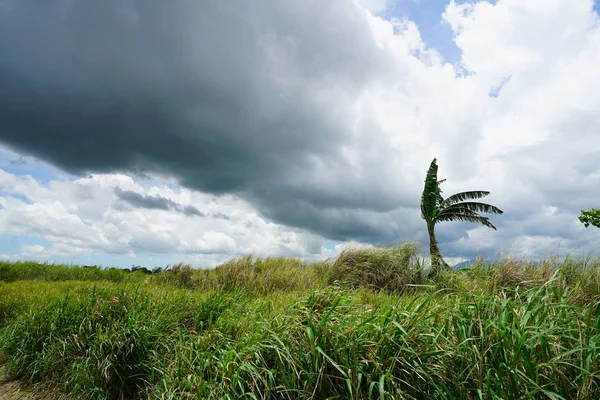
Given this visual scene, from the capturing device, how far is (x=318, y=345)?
292 cm

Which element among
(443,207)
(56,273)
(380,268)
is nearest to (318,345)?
(380,268)

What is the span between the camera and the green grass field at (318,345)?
8.33ft

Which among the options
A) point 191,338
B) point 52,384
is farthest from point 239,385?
point 52,384

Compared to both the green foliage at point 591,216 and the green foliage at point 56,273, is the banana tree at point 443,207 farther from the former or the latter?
the green foliage at point 56,273

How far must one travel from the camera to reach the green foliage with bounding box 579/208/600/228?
16516mm

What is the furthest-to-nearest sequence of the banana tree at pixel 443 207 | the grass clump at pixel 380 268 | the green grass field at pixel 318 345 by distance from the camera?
the banana tree at pixel 443 207
the grass clump at pixel 380 268
the green grass field at pixel 318 345

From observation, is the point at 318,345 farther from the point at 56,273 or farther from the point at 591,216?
the point at 591,216

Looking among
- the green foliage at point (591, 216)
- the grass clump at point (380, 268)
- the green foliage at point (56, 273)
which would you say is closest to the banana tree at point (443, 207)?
the green foliage at point (591, 216)

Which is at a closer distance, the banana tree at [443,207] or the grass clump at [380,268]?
the grass clump at [380,268]

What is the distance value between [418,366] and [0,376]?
5.72 m

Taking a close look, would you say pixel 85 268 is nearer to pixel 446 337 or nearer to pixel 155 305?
pixel 155 305

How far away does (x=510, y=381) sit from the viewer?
7.89 ft

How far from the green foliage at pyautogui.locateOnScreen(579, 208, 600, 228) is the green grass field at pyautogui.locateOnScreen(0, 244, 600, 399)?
11940 millimetres

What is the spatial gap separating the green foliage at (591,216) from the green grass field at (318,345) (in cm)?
1194
